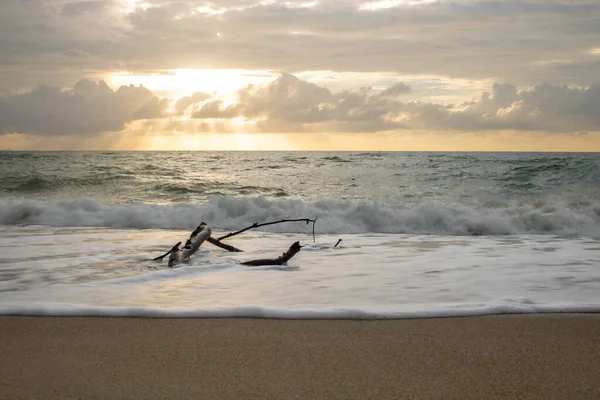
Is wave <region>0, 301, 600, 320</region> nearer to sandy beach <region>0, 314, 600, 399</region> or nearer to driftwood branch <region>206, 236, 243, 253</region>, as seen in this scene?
sandy beach <region>0, 314, 600, 399</region>

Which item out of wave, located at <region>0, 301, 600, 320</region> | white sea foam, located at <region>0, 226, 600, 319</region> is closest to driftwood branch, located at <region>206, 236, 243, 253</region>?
white sea foam, located at <region>0, 226, 600, 319</region>

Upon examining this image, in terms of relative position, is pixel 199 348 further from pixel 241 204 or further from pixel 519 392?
pixel 241 204

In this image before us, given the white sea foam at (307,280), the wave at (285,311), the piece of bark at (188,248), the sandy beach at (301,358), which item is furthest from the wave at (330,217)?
the sandy beach at (301,358)

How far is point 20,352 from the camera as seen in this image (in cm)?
305

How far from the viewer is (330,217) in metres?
11.0

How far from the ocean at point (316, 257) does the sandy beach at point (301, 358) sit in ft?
0.89

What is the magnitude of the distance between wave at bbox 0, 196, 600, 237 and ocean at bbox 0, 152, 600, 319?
32mm

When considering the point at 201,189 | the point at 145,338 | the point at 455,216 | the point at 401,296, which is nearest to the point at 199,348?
the point at 145,338

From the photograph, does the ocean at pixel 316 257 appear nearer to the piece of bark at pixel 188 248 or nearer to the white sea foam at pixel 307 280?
the white sea foam at pixel 307 280

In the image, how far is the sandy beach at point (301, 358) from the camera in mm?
2529

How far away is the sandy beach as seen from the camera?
8.30ft

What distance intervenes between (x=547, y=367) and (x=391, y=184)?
55.5ft

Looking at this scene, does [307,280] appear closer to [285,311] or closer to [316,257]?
[285,311]

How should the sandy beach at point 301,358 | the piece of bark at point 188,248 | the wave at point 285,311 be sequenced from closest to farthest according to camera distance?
the sandy beach at point 301,358
the wave at point 285,311
the piece of bark at point 188,248
